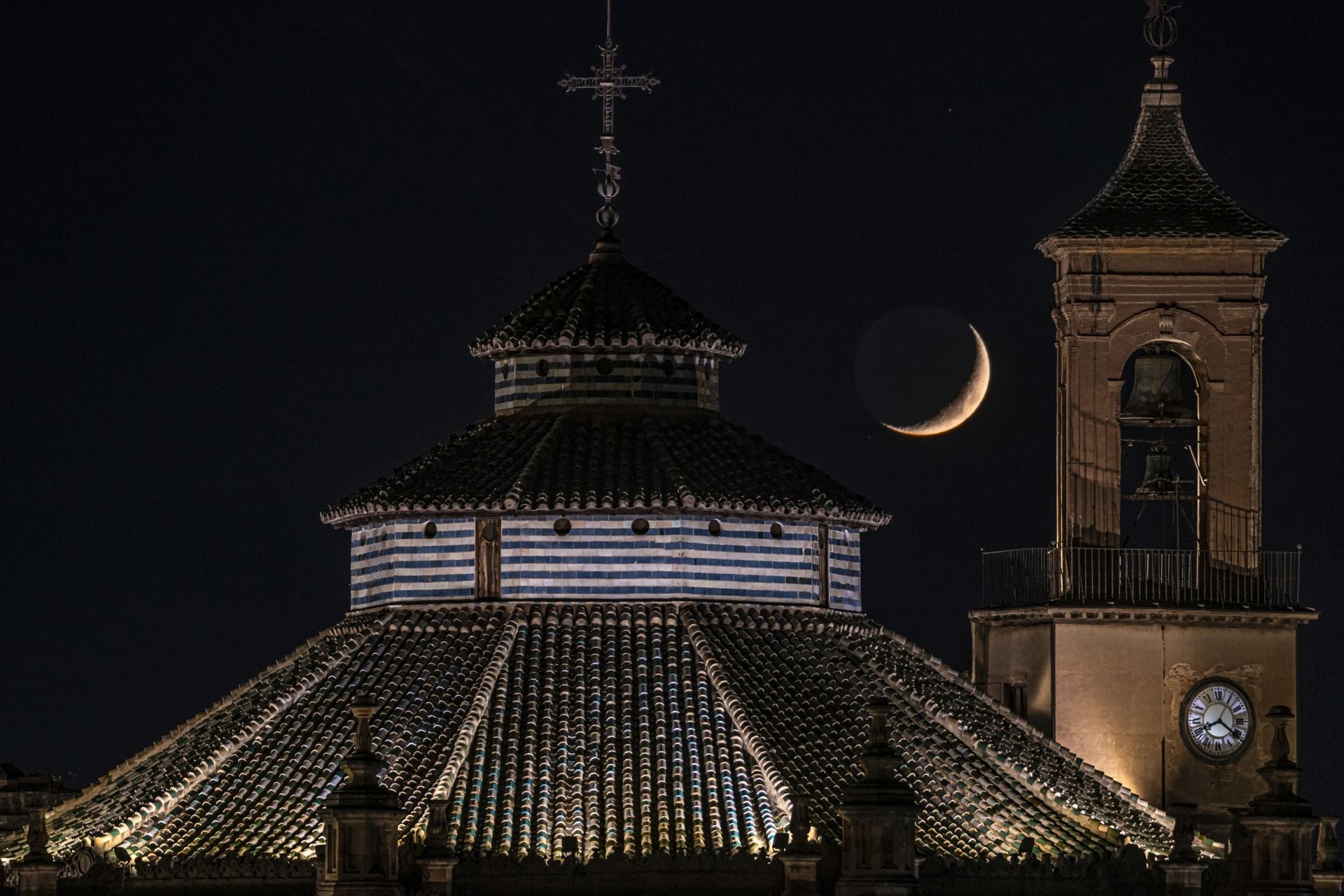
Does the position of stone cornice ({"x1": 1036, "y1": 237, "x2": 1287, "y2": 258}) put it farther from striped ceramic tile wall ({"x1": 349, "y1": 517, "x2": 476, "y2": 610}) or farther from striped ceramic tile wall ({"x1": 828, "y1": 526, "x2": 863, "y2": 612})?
striped ceramic tile wall ({"x1": 349, "y1": 517, "x2": 476, "y2": 610})

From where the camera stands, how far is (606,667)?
65.4 metres

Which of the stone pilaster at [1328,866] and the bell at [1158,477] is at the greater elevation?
the bell at [1158,477]

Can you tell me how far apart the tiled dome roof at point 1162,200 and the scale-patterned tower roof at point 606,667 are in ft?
32.0

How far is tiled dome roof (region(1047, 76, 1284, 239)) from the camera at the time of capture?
76000 mm

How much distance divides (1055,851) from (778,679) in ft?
15.9

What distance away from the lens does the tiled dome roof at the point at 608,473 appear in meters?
66.3

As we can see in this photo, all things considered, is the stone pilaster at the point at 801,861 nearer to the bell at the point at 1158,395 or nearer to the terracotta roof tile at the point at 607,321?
the terracotta roof tile at the point at 607,321

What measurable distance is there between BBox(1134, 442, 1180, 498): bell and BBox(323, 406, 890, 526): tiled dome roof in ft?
30.3

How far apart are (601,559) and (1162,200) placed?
15.0 meters

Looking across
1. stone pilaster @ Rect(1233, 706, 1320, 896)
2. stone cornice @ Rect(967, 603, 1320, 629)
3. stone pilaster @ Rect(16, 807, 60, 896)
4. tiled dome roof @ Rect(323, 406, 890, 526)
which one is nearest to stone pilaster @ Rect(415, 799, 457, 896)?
stone pilaster @ Rect(16, 807, 60, 896)

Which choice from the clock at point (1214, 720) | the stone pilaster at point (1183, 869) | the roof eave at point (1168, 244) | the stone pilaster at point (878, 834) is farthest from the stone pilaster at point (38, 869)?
the roof eave at point (1168, 244)

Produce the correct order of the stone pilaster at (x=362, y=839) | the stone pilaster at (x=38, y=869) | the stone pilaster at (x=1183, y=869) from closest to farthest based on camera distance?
the stone pilaster at (x=362, y=839), the stone pilaster at (x=38, y=869), the stone pilaster at (x=1183, y=869)

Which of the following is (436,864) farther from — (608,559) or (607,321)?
(607,321)

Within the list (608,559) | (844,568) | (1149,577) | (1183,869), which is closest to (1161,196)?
(1149,577)
